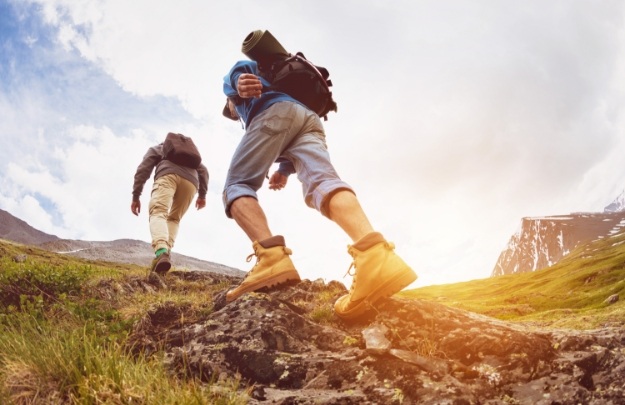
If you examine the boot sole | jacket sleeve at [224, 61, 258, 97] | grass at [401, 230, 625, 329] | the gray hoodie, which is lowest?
the boot sole

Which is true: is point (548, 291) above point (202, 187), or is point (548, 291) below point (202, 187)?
above

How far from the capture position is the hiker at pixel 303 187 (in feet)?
11.9

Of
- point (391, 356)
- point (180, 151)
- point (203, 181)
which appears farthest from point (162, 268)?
point (391, 356)

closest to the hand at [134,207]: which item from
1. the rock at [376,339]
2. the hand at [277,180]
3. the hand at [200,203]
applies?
the hand at [200,203]

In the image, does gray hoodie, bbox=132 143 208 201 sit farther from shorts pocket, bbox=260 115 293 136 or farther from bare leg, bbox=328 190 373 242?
bare leg, bbox=328 190 373 242

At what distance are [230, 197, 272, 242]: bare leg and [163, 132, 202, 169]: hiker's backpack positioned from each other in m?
5.70

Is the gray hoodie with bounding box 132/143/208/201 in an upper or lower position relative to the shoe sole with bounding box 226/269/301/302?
upper

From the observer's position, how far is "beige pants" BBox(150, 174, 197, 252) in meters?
8.69

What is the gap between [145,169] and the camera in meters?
9.62

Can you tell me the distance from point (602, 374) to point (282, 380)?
83.9 inches

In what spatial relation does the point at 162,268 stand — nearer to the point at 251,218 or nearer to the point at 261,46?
the point at 251,218

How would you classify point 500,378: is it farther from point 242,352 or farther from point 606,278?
point 606,278

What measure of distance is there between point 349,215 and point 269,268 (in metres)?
1.04

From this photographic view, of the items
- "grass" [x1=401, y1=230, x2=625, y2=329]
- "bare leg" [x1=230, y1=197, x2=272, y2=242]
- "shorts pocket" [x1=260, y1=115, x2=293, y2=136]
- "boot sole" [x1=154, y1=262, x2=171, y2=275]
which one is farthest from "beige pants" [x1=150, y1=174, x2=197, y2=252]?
"grass" [x1=401, y1=230, x2=625, y2=329]
